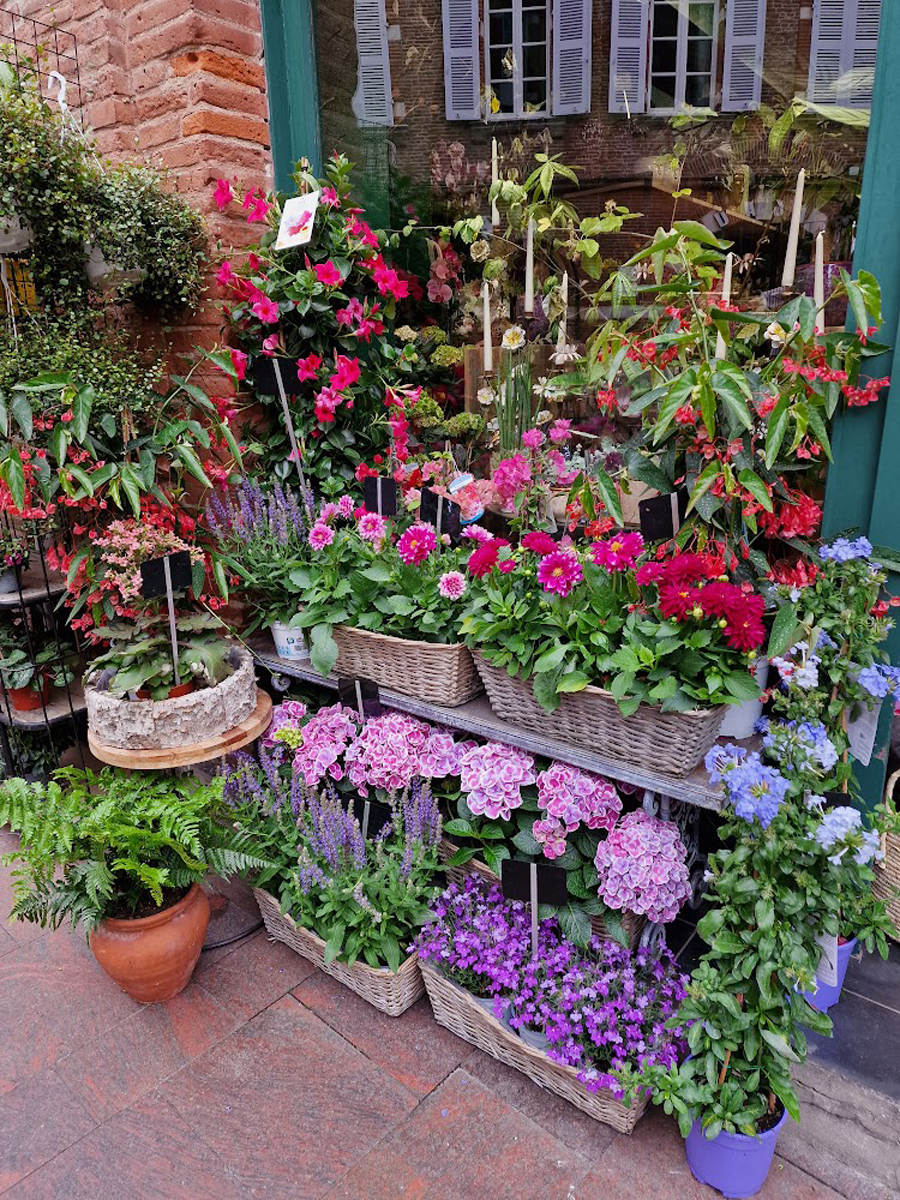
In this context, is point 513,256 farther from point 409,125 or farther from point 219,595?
point 219,595

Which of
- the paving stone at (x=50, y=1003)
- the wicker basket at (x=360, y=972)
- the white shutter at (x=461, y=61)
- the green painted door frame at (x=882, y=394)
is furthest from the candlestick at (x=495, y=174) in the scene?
the paving stone at (x=50, y=1003)

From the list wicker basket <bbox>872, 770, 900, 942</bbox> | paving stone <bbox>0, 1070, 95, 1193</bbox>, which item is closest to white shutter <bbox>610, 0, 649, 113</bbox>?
wicker basket <bbox>872, 770, 900, 942</bbox>

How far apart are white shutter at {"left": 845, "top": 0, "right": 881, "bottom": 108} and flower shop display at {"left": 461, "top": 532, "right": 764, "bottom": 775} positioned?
118 cm

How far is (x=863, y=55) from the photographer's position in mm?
1847

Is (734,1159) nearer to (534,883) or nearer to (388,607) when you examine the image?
(534,883)

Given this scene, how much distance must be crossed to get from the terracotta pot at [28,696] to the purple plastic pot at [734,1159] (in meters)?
2.39

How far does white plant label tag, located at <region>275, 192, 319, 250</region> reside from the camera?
2.29 meters

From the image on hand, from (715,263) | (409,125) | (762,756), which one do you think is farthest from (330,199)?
(762,756)

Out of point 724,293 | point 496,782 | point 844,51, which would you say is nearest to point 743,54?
point 844,51

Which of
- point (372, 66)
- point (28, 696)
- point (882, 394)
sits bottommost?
point (28, 696)

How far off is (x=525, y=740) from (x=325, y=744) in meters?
0.58

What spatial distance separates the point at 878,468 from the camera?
185cm

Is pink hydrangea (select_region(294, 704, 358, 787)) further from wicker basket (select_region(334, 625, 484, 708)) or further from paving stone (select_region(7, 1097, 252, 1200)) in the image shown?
paving stone (select_region(7, 1097, 252, 1200))

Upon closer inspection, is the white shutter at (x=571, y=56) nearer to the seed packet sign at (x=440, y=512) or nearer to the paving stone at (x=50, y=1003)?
the seed packet sign at (x=440, y=512)
